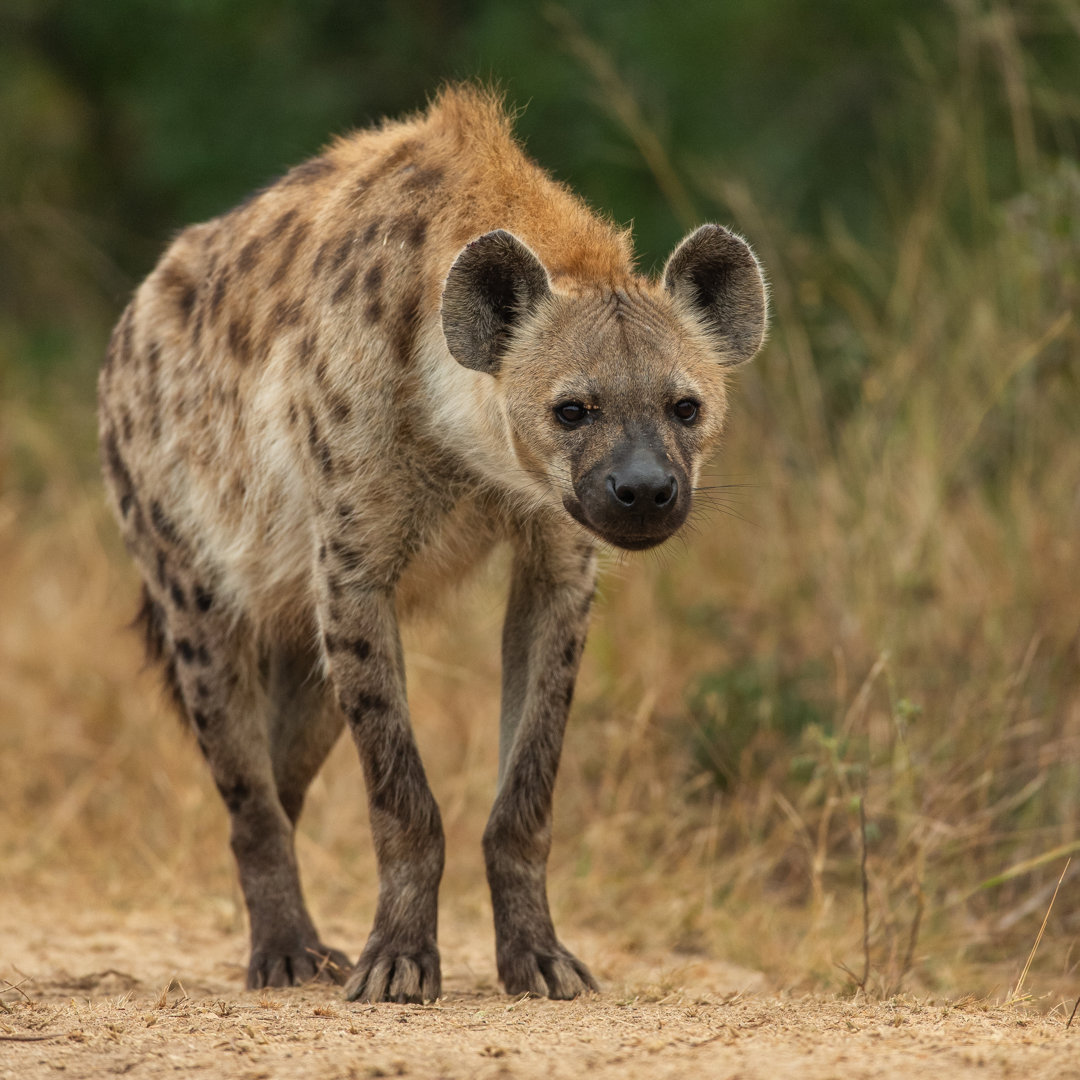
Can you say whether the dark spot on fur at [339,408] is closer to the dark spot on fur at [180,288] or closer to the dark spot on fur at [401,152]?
the dark spot on fur at [401,152]

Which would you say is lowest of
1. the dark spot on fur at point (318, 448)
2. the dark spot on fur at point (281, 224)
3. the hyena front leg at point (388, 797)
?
the hyena front leg at point (388, 797)

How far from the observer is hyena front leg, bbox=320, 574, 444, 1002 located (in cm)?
335

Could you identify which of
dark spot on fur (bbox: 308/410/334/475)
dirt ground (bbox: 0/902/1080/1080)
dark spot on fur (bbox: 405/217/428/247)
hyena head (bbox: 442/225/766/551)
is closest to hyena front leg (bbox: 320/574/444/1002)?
dirt ground (bbox: 0/902/1080/1080)

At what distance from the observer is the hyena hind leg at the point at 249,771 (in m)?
3.87

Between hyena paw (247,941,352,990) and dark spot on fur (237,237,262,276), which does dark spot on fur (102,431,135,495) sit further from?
hyena paw (247,941,352,990)

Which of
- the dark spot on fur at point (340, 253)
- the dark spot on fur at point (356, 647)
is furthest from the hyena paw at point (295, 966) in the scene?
the dark spot on fur at point (340, 253)

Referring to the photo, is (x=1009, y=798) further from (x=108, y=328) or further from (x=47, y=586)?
(x=108, y=328)

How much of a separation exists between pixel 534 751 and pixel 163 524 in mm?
1259

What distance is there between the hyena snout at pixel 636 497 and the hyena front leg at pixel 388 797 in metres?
0.57

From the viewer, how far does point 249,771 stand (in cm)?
405

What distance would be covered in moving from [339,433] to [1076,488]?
2.50 meters

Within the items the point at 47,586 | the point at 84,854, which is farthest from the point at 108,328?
the point at 84,854

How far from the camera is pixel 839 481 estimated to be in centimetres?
545

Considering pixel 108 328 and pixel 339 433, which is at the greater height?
pixel 108 328
